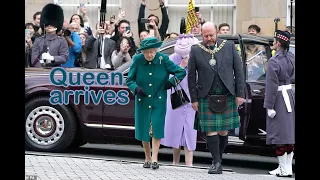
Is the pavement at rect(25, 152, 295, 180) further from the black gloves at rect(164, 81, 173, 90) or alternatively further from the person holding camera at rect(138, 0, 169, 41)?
the person holding camera at rect(138, 0, 169, 41)

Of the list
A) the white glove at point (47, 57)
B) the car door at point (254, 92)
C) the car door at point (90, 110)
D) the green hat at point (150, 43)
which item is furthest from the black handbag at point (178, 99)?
the white glove at point (47, 57)

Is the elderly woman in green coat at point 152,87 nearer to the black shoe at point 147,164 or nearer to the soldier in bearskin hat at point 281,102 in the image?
the black shoe at point 147,164

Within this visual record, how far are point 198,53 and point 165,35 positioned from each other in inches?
94.3

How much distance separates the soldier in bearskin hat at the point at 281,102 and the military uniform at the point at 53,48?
2932mm

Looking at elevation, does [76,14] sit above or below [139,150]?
above

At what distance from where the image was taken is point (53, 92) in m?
12.6

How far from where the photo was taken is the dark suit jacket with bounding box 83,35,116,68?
42.3 ft

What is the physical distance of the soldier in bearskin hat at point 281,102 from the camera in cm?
1142

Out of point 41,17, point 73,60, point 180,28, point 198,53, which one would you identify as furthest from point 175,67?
point 41,17

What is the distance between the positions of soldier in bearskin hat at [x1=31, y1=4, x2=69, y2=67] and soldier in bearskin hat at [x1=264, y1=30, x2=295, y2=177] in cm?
294

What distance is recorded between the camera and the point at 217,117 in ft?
36.5

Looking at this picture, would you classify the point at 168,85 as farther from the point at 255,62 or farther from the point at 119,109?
the point at 255,62

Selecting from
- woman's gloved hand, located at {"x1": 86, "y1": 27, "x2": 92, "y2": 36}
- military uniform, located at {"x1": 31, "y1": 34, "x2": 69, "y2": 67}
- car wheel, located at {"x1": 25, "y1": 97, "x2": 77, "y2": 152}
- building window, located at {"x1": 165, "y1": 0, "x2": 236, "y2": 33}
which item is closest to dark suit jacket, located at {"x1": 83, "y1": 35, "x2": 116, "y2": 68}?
woman's gloved hand, located at {"x1": 86, "y1": 27, "x2": 92, "y2": 36}
